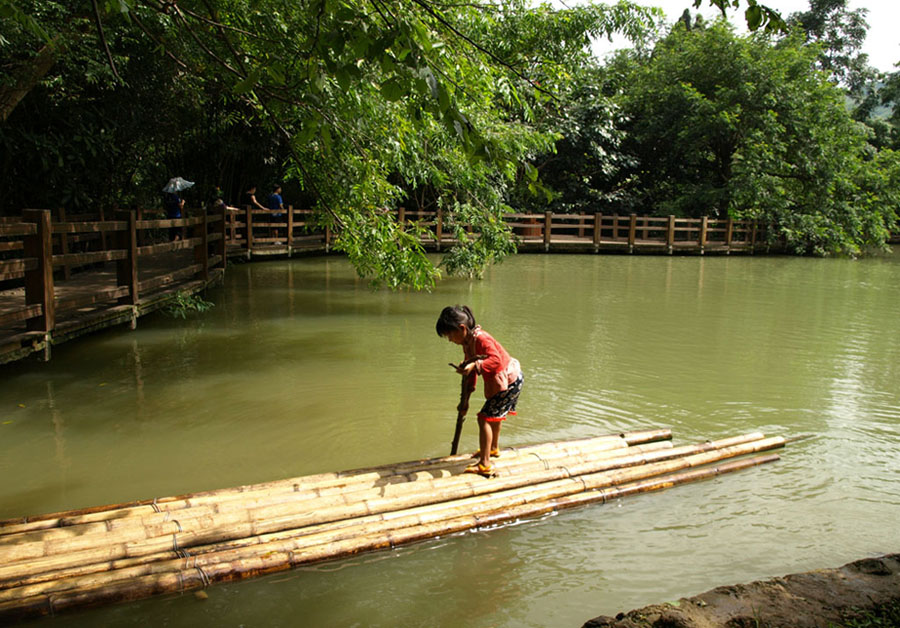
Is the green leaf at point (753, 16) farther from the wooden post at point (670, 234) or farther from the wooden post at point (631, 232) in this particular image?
the wooden post at point (670, 234)

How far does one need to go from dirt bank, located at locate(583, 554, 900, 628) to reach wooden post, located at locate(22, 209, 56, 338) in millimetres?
6388

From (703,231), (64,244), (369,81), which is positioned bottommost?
(64,244)

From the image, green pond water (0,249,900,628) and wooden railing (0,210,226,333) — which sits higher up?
wooden railing (0,210,226,333)

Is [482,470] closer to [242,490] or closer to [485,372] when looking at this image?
[485,372]

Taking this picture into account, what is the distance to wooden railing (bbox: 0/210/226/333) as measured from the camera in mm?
7195

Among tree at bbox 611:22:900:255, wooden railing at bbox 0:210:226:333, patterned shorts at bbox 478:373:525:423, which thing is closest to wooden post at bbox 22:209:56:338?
wooden railing at bbox 0:210:226:333

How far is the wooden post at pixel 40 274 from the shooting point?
7211 mm

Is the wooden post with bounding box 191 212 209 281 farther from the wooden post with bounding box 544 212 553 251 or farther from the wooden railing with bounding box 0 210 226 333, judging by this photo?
the wooden post with bounding box 544 212 553 251

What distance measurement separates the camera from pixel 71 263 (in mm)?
8094

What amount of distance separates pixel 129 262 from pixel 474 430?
5.33 m

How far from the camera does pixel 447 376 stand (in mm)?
7730

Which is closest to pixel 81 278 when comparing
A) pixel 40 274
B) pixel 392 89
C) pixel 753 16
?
pixel 40 274

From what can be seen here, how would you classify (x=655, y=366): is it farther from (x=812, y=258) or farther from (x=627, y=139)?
(x=627, y=139)

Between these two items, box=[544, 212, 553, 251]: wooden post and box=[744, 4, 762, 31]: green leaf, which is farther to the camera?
box=[544, 212, 553, 251]: wooden post
